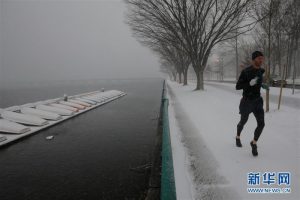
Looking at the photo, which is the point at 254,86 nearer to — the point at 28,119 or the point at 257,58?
the point at 257,58

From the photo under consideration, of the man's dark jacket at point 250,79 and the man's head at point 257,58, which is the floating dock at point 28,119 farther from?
the man's head at point 257,58

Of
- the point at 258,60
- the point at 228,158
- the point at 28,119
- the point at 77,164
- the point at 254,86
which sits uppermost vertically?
the point at 258,60

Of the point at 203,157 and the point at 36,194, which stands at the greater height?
the point at 203,157

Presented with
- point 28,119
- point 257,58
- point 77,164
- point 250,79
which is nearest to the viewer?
point 257,58

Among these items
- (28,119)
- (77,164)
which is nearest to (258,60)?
(77,164)

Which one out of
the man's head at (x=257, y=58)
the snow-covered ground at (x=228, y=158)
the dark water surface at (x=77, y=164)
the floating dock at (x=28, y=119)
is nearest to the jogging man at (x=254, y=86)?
the man's head at (x=257, y=58)

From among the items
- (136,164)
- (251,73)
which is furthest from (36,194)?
(251,73)

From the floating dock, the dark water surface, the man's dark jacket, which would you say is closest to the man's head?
the man's dark jacket

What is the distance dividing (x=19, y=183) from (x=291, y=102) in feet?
42.4

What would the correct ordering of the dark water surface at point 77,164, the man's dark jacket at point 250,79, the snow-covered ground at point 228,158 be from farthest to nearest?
the dark water surface at point 77,164, the man's dark jacket at point 250,79, the snow-covered ground at point 228,158

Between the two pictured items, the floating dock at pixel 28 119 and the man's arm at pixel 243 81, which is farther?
the floating dock at pixel 28 119

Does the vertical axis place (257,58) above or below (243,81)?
above

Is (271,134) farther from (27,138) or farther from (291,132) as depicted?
(27,138)

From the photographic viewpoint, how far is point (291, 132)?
6.57 m
